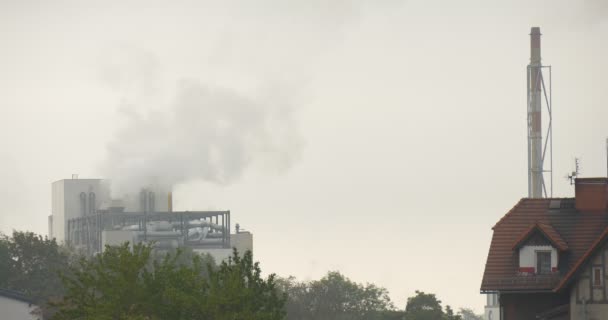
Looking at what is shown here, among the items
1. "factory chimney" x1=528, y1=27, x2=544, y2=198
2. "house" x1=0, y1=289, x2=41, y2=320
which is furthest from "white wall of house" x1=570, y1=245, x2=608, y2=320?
"factory chimney" x1=528, y1=27, x2=544, y2=198

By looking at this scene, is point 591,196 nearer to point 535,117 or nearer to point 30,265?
point 30,265

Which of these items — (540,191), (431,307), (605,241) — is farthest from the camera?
(540,191)

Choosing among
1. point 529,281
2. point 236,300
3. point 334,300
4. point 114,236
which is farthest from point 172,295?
point 114,236

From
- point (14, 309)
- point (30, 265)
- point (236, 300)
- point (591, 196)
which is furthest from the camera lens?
point (30, 265)

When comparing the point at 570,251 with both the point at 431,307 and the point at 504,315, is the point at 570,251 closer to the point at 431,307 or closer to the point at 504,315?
the point at 504,315

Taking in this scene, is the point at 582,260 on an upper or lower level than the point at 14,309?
lower

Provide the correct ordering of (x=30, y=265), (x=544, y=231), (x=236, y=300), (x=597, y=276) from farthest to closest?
1. (x=30, y=265)
2. (x=544, y=231)
3. (x=597, y=276)
4. (x=236, y=300)

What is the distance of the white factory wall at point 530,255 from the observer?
5947cm

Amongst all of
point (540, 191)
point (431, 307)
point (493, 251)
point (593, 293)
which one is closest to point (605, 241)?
point (593, 293)

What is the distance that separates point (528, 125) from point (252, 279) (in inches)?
4107

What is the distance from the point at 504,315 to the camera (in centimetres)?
6050

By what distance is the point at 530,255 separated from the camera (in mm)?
59594

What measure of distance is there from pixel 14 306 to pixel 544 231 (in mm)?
50055

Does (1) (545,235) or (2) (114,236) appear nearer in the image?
(1) (545,235)
